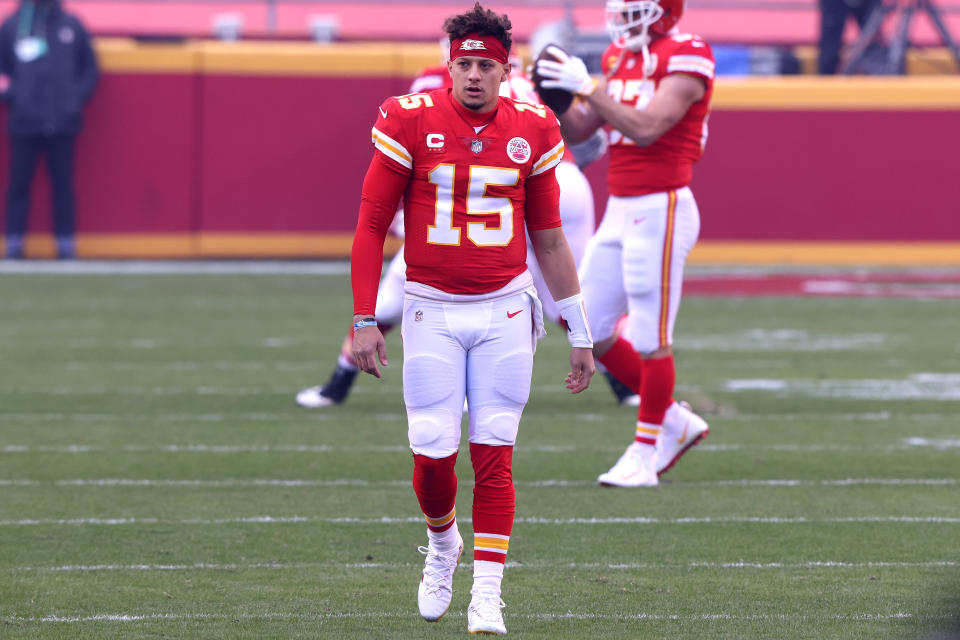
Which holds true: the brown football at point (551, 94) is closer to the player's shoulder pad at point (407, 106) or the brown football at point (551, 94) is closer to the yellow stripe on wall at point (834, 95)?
the player's shoulder pad at point (407, 106)

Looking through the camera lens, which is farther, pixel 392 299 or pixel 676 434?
pixel 392 299

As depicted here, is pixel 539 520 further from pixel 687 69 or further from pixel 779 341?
pixel 779 341

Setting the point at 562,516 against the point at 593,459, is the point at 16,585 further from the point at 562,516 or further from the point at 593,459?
the point at 593,459

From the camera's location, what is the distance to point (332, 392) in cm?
784

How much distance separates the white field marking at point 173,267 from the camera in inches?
540

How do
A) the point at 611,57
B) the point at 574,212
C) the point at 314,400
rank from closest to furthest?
the point at 611,57 < the point at 574,212 < the point at 314,400

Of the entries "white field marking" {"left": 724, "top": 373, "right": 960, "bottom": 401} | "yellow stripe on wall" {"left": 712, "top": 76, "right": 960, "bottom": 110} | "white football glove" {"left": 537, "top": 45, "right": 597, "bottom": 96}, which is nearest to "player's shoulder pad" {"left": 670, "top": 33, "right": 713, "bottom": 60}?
"white football glove" {"left": 537, "top": 45, "right": 597, "bottom": 96}

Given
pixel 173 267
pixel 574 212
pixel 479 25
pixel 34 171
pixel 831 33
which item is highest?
pixel 479 25

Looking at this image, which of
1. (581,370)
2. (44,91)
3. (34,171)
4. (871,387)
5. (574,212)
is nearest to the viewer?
(581,370)

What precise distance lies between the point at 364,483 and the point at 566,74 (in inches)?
65.9

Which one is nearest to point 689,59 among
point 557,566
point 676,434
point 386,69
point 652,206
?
point 652,206

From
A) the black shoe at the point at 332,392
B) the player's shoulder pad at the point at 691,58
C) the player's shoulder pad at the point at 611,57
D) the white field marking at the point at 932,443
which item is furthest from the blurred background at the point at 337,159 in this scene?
the player's shoulder pad at the point at 691,58

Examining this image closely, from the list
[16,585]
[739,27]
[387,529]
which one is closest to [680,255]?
[387,529]

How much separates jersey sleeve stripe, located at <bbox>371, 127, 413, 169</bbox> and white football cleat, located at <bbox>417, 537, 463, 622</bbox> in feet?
3.37
